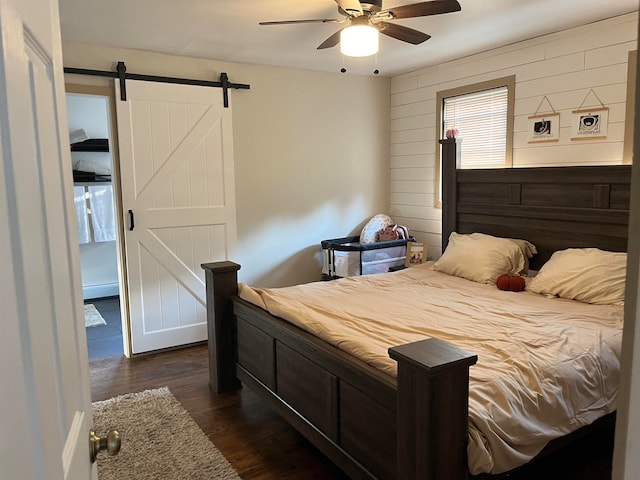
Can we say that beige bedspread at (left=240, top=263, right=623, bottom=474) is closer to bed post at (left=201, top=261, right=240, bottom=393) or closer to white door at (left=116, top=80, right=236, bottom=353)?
bed post at (left=201, top=261, right=240, bottom=393)

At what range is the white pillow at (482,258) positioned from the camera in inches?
146

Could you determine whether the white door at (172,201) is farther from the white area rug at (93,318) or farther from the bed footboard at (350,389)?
the white area rug at (93,318)

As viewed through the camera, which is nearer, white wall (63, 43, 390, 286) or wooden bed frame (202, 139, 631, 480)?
wooden bed frame (202, 139, 631, 480)

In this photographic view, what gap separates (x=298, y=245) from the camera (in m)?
4.96

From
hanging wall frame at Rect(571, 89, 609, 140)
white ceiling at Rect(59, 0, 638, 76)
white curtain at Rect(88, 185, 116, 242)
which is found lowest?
white curtain at Rect(88, 185, 116, 242)

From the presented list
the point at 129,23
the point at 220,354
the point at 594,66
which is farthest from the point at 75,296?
the point at 594,66

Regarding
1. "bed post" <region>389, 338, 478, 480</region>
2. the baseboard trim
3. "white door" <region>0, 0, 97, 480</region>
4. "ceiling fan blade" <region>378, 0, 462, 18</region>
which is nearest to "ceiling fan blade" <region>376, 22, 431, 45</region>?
"ceiling fan blade" <region>378, 0, 462, 18</region>

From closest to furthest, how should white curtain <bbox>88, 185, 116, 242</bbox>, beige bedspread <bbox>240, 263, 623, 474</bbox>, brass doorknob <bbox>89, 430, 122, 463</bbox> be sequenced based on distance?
brass doorknob <bbox>89, 430, 122, 463</bbox>
beige bedspread <bbox>240, 263, 623, 474</bbox>
white curtain <bbox>88, 185, 116, 242</bbox>

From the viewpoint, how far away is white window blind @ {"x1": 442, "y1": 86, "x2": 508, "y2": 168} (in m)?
4.23

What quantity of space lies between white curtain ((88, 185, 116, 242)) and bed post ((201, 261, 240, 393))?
128 inches

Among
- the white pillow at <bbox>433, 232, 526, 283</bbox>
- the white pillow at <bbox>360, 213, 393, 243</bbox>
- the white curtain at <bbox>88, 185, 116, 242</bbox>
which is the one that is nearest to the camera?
the white pillow at <bbox>433, 232, 526, 283</bbox>

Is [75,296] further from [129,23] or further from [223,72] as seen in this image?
[223,72]

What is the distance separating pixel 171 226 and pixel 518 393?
3.15m

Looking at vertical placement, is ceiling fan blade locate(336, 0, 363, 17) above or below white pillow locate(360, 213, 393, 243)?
above
